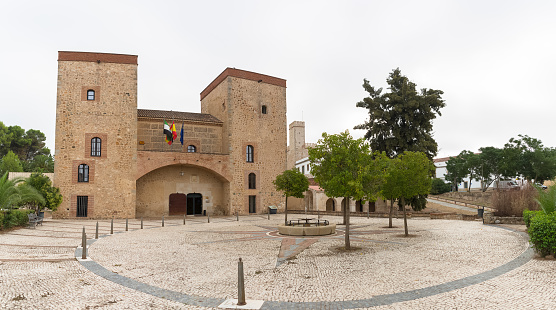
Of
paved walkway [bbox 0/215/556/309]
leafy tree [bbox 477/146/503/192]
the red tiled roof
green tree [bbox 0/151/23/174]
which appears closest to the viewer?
paved walkway [bbox 0/215/556/309]

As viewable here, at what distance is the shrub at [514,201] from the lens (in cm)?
1884

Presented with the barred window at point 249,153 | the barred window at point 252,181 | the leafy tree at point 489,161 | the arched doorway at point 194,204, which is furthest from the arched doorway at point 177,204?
the leafy tree at point 489,161

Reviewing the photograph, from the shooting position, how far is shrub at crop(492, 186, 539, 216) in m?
18.8

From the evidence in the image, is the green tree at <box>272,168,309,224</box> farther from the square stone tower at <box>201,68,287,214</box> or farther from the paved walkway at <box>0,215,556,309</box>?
the paved walkway at <box>0,215,556,309</box>

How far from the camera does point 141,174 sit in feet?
93.1

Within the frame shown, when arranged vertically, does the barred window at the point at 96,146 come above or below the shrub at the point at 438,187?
above

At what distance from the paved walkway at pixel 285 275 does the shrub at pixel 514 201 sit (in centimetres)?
687

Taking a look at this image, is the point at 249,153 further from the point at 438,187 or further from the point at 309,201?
the point at 438,187

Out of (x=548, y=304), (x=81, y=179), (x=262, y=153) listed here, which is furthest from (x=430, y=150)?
(x=81, y=179)

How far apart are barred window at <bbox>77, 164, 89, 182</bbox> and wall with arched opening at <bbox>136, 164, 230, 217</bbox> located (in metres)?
4.18

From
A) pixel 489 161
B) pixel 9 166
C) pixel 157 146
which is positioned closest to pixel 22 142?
pixel 9 166

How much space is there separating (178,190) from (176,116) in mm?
6777

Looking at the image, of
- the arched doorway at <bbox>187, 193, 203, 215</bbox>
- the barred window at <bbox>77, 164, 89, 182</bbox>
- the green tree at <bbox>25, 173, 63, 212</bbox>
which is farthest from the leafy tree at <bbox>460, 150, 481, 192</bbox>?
the green tree at <bbox>25, 173, 63, 212</bbox>

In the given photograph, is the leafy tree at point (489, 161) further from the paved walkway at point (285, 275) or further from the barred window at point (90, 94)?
the barred window at point (90, 94)
